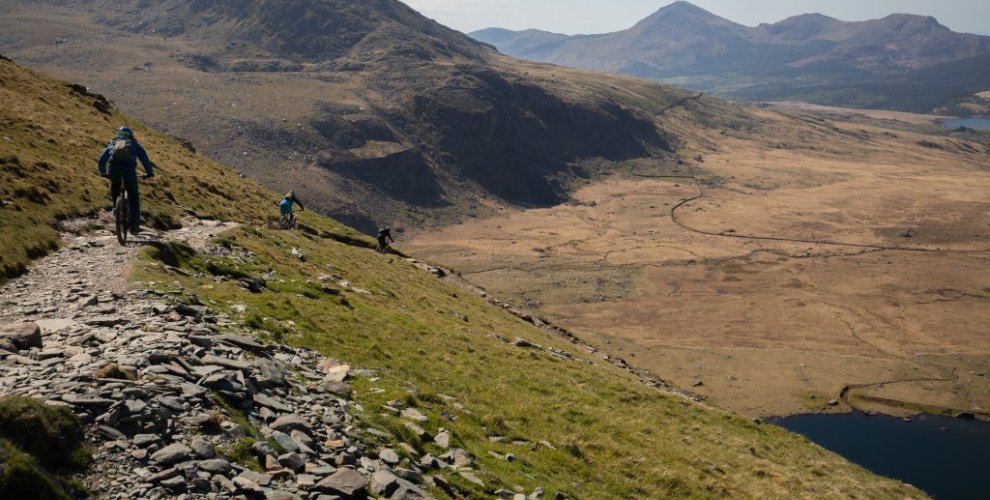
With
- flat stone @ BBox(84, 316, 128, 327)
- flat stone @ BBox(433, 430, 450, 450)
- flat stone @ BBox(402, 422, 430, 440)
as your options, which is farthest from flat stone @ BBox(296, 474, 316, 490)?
flat stone @ BBox(84, 316, 128, 327)

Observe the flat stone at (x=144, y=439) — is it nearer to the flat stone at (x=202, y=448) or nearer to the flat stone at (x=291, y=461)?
the flat stone at (x=202, y=448)

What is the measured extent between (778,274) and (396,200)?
10020cm

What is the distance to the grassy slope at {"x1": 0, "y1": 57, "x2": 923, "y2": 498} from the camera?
830 inches

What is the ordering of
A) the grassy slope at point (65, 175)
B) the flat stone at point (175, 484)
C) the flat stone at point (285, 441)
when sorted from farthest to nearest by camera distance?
the grassy slope at point (65, 175), the flat stone at point (285, 441), the flat stone at point (175, 484)

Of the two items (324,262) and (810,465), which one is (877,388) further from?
(324,262)

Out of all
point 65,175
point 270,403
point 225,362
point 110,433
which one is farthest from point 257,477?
point 65,175

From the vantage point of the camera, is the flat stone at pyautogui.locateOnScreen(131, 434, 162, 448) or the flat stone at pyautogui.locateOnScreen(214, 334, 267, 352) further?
the flat stone at pyautogui.locateOnScreen(214, 334, 267, 352)

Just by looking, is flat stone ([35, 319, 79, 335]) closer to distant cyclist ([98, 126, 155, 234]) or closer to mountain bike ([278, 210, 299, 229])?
distant cyclist ([98, 126, 155, 234])

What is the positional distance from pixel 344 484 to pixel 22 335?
813 centimetres

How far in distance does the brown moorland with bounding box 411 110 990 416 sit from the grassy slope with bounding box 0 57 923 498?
144ft

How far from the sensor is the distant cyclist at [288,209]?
48.9m

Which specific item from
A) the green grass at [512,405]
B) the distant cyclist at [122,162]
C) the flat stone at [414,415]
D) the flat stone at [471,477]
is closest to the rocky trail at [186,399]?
the flat stone at [414,415]

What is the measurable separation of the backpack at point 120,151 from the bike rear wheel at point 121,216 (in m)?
1.64

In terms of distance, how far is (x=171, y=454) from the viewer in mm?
11305
